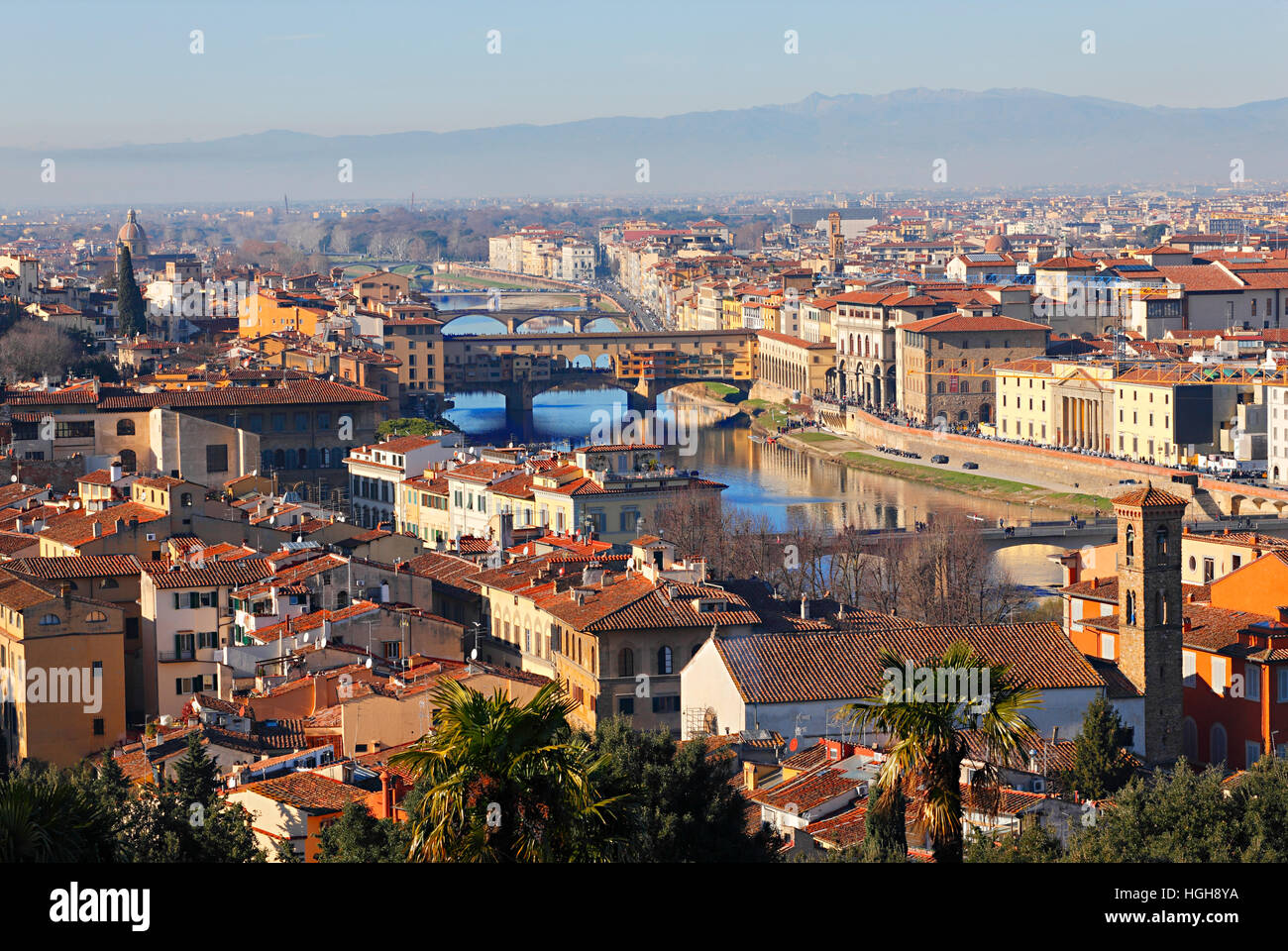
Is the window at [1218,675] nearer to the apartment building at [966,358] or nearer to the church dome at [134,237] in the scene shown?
the apartment building at [966,358]

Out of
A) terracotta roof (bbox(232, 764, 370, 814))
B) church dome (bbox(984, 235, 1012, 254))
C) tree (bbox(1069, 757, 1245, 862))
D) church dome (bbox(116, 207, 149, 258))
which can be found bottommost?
terracotta roof (bbox(232, 764, 370, 814))

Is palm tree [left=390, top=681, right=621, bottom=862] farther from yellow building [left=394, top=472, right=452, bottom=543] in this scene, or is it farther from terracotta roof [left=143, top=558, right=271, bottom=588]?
yellow building [left=394, top=472, right=452, bottom=543]

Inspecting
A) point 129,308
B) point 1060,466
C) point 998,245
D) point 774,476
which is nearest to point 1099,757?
point 1060,466

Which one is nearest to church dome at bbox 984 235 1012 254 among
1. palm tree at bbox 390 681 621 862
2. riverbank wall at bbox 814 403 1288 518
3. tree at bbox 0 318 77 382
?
riverbank wall at bbox 814 403 1288 518

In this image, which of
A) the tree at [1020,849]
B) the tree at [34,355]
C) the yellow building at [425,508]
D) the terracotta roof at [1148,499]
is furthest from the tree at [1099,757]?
the tree at [34,355]

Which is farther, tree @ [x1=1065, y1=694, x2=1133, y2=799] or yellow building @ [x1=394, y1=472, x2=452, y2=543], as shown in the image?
yellow building @ [x1=394, y1=472, x2=452, y2=543]

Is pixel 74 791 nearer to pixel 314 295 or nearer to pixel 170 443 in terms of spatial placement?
pixel 170 443
